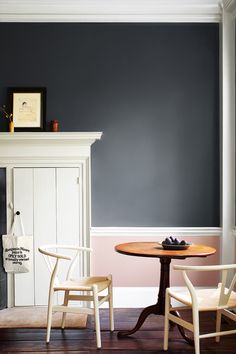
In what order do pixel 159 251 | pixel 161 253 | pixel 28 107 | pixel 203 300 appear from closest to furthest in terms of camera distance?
Result: pixel 203 300, pixel 161 253, pixel 159 251, pixel 28 107

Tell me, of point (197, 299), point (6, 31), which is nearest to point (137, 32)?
point (6, 31)

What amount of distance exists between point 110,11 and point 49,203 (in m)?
2.10

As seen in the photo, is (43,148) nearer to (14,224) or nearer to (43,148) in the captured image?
(43,148)

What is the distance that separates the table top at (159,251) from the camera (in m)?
3.39

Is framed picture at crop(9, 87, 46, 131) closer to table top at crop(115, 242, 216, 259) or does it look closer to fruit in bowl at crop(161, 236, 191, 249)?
table top at crop(115, 242, 216, 259)

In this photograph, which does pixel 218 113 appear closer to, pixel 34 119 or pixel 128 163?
pixel 128 163

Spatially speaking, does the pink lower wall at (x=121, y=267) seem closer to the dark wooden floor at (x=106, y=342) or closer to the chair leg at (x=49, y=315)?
the dark wooden floor at (x=106, y=342)

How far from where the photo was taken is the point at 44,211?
14.9 ft

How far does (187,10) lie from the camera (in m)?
4.75

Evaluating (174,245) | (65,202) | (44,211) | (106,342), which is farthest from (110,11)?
(106,342)

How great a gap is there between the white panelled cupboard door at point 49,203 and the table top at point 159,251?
900 mm

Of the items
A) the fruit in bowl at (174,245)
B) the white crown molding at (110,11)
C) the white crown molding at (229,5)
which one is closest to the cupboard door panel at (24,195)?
the fruit in bowl at (174,245)

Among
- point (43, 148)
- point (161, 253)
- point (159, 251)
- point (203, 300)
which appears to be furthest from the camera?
point (43, 148)

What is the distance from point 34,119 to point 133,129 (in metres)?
1.04
